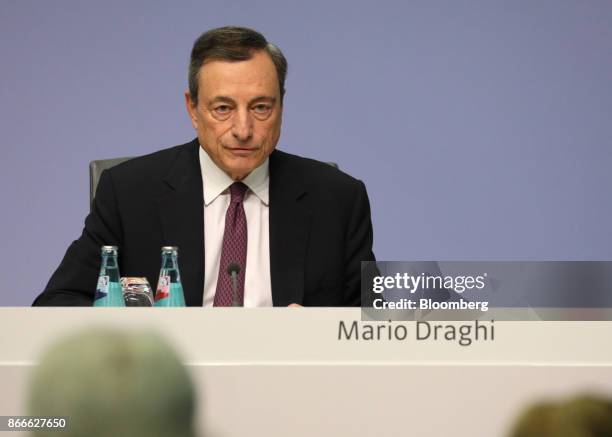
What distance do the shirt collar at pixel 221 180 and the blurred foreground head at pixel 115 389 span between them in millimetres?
1450

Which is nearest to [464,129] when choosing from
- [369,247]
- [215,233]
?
[369,247]

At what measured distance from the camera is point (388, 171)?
388cm

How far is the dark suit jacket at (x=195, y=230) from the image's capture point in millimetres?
2342

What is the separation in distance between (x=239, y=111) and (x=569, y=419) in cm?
162

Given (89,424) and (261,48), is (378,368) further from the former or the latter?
(261,48)

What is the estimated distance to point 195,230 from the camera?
239 cm

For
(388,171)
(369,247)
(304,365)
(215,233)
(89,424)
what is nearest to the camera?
(89,424)

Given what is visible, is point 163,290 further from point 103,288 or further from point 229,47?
point 229,47

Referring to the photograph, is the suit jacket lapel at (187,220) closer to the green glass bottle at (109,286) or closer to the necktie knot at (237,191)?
the necktie knot at (237,191)

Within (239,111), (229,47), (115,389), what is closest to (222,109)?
(239,111)

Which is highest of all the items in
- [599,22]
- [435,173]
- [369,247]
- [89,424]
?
[599,22]

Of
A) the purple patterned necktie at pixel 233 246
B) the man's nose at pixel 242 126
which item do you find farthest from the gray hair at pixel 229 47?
the purple patterned necktie at pixel 233 246

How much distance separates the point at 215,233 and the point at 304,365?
49.7 inches

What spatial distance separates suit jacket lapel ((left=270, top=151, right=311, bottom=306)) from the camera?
235 cm
